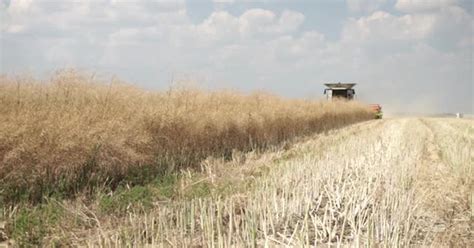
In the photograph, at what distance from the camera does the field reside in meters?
4.38

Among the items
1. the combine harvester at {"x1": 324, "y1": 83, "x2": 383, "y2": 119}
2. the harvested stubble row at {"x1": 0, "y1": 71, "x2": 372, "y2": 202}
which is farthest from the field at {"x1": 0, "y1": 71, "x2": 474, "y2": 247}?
the combine harvester at {"x1": 324, "y1": 83, "x2": 383, "y2": 119}

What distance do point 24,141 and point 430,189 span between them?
522cm

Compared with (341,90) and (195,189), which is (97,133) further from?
(341,90)

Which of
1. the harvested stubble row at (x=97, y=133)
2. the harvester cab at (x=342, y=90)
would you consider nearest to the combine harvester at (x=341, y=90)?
the harvester cab at (x=342, y=90)

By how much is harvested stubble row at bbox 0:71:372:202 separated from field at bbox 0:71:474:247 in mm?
22

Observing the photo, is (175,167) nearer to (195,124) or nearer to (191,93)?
(195,124)

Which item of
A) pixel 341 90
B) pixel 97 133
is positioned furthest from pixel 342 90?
pixel 97 133

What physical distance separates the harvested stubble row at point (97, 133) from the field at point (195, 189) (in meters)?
0.02

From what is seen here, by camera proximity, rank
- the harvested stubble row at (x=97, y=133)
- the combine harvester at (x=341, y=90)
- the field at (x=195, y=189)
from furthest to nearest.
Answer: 1. the combine harvester at (x=341, y=90)
2. the harvested stubble row at (x=97, y=133)
3. the field at (x=195, y=189)

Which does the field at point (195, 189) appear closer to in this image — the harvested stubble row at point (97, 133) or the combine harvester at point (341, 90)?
the harvested stubble row at point (97, 133)

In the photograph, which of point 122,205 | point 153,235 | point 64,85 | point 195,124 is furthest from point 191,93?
point 153,235

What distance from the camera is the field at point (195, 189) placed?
4379 millimetres

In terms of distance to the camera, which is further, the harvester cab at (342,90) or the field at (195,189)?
the harvester cab at (342,90)

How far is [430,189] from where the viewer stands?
6.39 m
